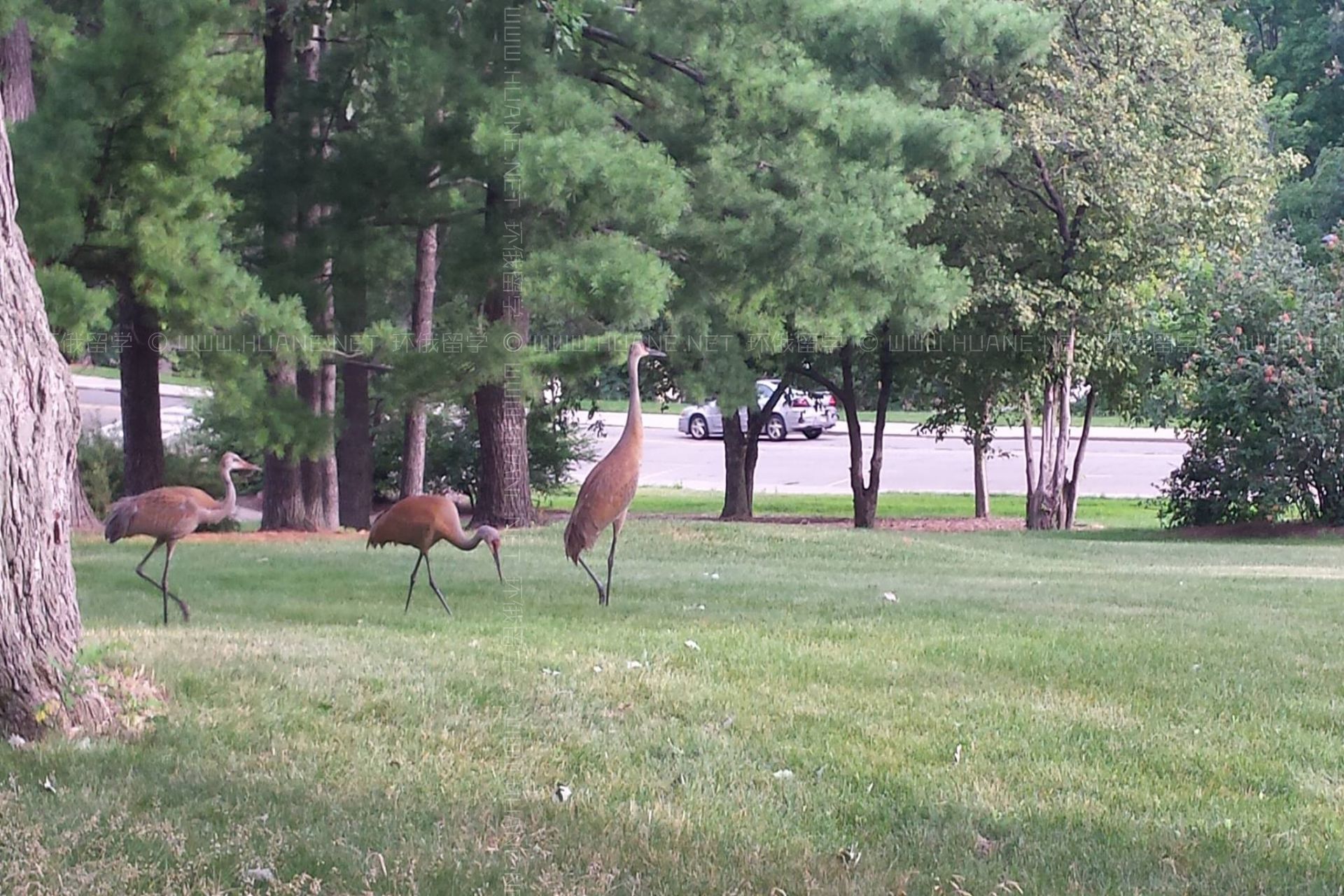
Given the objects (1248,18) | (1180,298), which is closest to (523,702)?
(1180,298)

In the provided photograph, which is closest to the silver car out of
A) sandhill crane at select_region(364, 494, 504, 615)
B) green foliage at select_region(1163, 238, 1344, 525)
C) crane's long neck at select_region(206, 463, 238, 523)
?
green foliage at select_region(1163, 238, 1344, 525)

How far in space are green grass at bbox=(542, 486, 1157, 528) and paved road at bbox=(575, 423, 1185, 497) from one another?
3.43 ft

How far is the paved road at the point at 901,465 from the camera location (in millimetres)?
32594

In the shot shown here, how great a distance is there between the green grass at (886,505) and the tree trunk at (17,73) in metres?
13.6

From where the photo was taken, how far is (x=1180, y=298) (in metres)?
21.3

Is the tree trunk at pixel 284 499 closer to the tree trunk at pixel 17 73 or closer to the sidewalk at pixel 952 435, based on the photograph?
the tree trunk at pixel 17 73

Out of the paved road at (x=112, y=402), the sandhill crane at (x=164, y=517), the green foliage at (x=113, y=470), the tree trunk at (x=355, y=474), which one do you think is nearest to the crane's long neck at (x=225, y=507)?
the sandhill crane at (x=164, y=517)

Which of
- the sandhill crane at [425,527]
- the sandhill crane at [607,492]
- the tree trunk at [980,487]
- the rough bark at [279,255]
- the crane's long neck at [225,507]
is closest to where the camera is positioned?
the crane's long neck at [225,507]

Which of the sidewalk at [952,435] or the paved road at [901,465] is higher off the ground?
the sidewalk at [952,435]

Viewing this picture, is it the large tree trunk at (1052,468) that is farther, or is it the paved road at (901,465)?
the paved road at (901,465)

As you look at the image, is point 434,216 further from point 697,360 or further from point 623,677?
point 623,677

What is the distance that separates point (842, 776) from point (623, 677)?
1.83 metres

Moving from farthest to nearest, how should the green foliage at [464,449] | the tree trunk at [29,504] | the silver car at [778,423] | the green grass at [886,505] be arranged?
the silver car at [778,423] < the green grass at [886,505] < the green foliage at [464,449] < the tree trunk at [29,504]

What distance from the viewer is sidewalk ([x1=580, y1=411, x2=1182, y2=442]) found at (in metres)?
40.8
